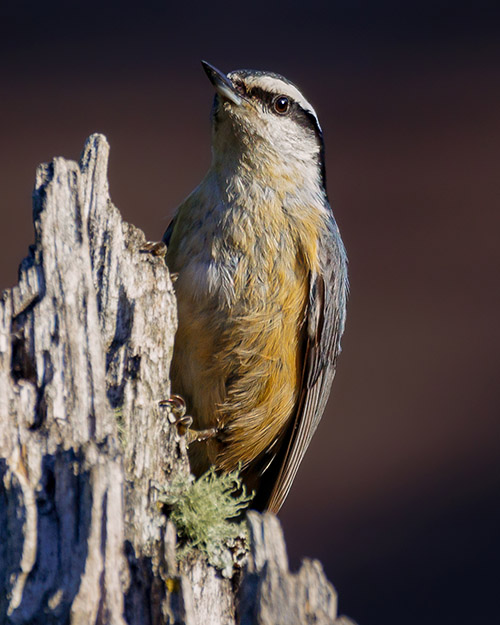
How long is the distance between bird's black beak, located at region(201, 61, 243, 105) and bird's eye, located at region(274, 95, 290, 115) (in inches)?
7.2

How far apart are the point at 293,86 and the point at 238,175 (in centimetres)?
47

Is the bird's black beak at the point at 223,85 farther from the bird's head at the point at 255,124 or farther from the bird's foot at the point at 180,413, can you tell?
the bird's foot at the point at 180,413

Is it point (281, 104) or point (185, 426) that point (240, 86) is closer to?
point (281, 104)

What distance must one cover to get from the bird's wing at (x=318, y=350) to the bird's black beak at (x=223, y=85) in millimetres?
587

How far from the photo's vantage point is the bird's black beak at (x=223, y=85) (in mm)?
2740

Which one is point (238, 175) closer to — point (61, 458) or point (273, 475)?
point (273, 475)

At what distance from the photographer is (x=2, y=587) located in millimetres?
1630

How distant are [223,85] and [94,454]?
1597mm

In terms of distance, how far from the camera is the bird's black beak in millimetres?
2740

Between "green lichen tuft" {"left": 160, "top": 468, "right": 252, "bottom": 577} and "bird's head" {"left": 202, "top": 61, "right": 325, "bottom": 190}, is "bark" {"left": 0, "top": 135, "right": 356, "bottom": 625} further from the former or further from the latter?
"bird's head" {"left": 202, "top": 61, "right": 325, "bottom": 190}

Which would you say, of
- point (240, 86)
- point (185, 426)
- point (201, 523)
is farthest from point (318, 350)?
point (201, 523)

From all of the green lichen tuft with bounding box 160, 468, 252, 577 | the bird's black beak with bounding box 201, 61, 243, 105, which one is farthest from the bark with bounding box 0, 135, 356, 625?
the bird's black beak with bounding box 201, 61, 243, 105

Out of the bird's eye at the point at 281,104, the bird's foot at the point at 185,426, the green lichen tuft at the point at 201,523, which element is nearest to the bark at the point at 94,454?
the green lichen tuft at the point at 201,523

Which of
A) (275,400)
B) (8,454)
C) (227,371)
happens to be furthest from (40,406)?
(275,400)
